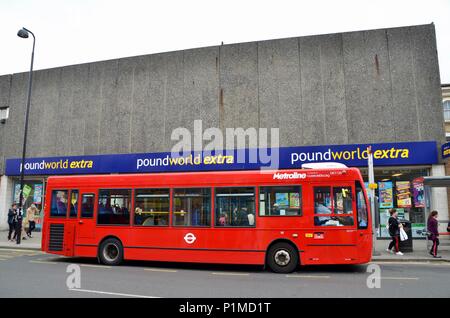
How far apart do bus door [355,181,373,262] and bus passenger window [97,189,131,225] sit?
6.98 meters

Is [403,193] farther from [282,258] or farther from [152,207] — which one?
[152,207]

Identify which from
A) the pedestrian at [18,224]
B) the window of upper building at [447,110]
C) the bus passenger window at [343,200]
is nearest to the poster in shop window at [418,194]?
the bus passenger window at [343,200]

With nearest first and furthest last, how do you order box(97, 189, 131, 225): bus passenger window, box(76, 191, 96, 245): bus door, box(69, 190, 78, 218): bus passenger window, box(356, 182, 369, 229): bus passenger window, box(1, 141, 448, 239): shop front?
1. box(356, 182, 369, 229): bus passenger window
2. box(97, 189, 131, 225): bus passenger window
3. box(76, 191, 96, 245): bus door
4. box(69, 190, 78, 218): bus passenger window
5. box(1, 141, 448, 239): shop front

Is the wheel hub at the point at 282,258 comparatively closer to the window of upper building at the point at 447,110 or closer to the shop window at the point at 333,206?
the shop window at the point at 333,206

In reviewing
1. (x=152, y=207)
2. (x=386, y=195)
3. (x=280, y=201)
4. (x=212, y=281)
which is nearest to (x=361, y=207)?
(x=280, y=201)

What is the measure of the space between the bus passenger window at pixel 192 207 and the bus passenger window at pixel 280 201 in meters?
1.64

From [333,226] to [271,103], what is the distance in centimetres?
1063

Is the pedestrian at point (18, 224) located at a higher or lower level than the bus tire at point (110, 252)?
higher

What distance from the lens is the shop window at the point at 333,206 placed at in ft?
33.1

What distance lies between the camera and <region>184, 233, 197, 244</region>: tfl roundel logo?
35.7ft

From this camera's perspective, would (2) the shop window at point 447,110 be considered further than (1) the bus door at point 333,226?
Yes

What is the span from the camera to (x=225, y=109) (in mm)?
20188

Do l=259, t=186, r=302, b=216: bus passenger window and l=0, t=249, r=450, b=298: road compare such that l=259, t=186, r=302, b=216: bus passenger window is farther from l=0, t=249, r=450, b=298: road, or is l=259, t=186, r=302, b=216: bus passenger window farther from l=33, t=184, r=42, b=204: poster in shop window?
l=33, t=184, r=42, b=204: poster in shop window
